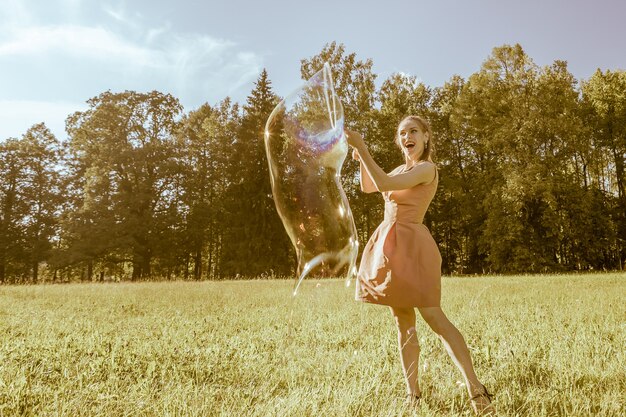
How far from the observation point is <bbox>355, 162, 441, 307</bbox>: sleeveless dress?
3008mm

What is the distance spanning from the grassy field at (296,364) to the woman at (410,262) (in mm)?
350

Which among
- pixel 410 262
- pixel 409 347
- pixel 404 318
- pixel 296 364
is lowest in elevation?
pixel 296 364

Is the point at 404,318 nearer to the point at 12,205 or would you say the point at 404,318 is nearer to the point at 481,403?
the point at 481,403

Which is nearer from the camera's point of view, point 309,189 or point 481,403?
point 481,403

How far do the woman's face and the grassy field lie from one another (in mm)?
1846

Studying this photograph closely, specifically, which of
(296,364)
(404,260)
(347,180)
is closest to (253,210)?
(347,180)

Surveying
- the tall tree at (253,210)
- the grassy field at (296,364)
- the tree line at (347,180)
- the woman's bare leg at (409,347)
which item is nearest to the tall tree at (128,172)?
A: the tree line at (347,180)

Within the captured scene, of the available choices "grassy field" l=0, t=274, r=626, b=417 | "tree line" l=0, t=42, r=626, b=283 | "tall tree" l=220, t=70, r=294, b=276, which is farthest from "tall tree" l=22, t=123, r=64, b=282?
"grassy field" l=0, t=274, r=626, b=417

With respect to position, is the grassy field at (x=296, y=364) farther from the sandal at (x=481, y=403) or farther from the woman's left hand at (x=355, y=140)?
the woman's left hand at (x=355, y=140)

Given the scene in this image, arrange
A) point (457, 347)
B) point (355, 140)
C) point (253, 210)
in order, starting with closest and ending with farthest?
point (457, 347) < point (355, 140) < point (253, 210)

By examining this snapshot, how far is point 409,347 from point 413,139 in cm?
160

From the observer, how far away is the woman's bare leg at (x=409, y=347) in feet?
10.7

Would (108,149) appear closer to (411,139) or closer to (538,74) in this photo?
(538,74)

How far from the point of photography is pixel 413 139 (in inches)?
132
